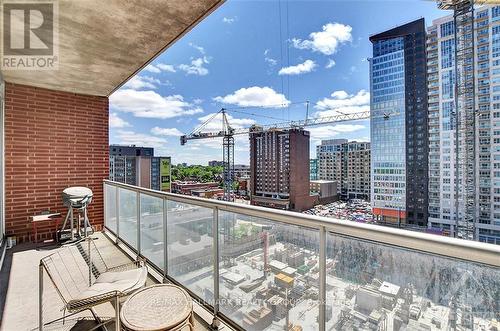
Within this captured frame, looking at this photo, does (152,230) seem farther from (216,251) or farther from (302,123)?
(302,123)

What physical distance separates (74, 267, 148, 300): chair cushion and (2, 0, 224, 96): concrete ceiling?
2577mm

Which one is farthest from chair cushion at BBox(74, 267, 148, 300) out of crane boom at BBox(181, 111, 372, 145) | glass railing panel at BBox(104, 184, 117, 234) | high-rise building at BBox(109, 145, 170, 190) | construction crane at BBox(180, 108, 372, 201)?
crane boom at BBox(181, 111, 372, 145)

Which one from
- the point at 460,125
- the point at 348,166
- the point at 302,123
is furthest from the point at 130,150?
the point at 460,125

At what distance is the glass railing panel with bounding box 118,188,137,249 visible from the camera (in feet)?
12.0

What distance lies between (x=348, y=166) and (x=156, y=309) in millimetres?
65390

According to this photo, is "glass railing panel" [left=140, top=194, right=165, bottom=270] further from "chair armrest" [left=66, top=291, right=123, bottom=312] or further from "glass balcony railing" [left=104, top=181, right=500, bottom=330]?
"chair armrest" [left=66, top=291, right=123, bottom=312]

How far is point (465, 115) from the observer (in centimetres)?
2372

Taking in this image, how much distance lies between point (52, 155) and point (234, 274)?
4915mm

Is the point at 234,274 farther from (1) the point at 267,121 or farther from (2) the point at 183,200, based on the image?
(1) the point at 267,121

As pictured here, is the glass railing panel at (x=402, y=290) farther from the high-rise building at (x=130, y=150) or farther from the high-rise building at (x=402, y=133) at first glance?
the high-rise building at (x=130, y=150)

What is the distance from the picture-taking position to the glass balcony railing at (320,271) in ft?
3.04

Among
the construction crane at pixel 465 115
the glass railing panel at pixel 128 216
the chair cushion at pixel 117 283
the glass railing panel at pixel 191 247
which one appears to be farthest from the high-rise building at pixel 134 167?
the chair cushion at pixel 117 283

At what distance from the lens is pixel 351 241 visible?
48.8 inches

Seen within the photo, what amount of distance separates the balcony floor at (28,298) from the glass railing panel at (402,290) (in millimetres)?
1359
